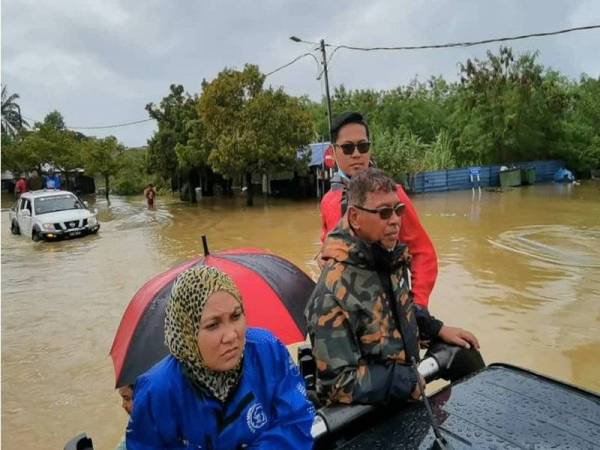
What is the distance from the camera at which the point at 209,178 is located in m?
28.0

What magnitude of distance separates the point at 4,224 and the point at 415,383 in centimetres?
2117

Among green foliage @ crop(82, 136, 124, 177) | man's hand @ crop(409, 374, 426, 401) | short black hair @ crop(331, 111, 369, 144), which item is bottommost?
man's hand @ crop(409, 374, 426, 401)

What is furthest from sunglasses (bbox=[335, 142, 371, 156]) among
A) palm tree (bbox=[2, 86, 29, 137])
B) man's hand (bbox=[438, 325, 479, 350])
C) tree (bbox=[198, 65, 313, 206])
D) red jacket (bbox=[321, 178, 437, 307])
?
palm tree (bbox=[2, 86, 29, 137])

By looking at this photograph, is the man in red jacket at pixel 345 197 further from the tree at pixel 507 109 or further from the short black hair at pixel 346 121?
the tree at pixel 507 109

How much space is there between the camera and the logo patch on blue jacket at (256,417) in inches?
56.0

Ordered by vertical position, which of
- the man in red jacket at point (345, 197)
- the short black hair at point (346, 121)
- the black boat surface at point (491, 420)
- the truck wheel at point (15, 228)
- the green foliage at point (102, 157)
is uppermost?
the green foliage at point (102, 157)

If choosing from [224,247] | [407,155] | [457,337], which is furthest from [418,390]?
[407,155]

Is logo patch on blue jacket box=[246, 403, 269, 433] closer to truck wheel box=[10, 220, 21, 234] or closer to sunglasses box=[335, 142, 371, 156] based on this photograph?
sunglasses box=[335, 142, 371, 156]

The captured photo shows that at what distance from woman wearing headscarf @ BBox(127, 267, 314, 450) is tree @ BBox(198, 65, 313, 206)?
1695 cm

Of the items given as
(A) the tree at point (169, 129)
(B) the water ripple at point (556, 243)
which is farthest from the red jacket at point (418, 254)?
(A) the tree at point (169, 129)

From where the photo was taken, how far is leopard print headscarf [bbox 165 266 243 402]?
1.34m

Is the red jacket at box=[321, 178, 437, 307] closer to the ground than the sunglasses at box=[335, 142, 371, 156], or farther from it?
closer to the ground

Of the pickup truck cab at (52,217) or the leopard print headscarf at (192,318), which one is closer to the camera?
the leopard print headscarf at (192,318)

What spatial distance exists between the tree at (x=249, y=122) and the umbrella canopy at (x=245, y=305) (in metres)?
15.4
